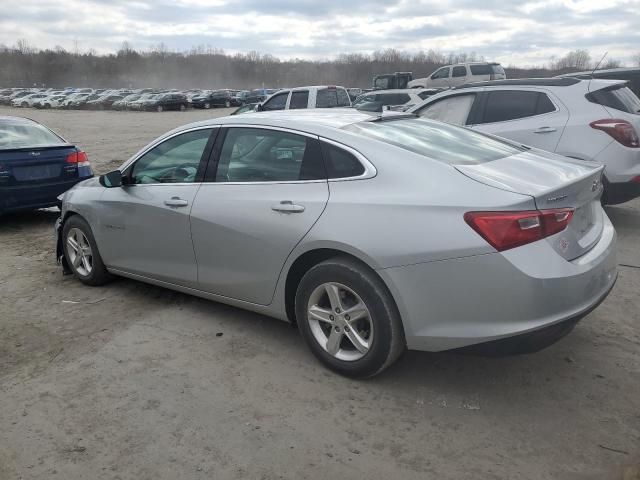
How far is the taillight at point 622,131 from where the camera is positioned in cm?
620

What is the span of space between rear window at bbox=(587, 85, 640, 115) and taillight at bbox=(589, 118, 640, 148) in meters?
0.25

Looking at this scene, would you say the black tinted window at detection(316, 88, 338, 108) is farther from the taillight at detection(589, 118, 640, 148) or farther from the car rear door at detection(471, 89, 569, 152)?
the taillight at detection(589, 118, 640, 148)

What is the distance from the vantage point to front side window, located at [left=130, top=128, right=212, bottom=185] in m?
4.26

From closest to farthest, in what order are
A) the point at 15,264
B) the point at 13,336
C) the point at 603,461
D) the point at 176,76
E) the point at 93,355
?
the point at 603,461 → the point at 93,355 → the point at 13,336 → the point at 15,264 → the point at 176,76

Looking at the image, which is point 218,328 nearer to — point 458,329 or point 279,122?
point 279,122

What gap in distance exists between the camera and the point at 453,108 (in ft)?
25.0

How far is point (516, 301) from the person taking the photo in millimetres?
2785

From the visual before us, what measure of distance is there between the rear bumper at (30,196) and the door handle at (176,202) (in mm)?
4055

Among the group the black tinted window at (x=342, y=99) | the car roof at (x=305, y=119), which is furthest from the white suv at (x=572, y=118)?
the black tinted window at (x=342, y=99)

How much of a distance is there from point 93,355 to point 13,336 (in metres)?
0.81

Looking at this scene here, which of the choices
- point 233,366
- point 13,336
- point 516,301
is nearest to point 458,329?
point 516,301

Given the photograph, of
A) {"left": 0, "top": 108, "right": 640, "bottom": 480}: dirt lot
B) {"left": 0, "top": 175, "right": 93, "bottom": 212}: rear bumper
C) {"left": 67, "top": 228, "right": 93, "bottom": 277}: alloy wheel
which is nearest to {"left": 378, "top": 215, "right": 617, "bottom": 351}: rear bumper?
{"left": 0, "top": 108, "right": 640, "bottom": 480}: dirt lot

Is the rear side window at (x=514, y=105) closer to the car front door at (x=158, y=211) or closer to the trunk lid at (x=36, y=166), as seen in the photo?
the car front door at (x=158, y=211)

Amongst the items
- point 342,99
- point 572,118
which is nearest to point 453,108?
point 572,118
